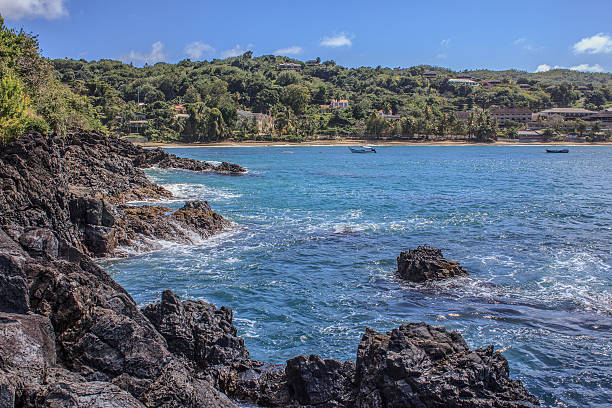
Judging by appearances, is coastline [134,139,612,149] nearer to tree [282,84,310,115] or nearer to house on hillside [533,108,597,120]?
house on hillside [533,108,597,120]

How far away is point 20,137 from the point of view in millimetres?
20016

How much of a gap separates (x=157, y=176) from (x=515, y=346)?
46469 mm

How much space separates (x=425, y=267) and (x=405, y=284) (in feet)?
3.36

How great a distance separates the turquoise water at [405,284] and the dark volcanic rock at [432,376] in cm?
283

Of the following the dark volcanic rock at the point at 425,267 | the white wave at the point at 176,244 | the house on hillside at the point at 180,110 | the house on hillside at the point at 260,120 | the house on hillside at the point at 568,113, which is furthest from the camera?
the house on hillside at the point at 568,113

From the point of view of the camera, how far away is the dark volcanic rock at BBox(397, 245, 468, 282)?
18.6 metres

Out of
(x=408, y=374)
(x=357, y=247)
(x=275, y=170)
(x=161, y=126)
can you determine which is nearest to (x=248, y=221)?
(x=357, y=247)

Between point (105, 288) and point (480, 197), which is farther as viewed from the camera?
point (480, 197)

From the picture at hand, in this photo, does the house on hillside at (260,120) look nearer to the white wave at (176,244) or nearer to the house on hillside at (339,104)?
the house on hillside at (339,104)

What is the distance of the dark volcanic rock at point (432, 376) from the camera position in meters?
8.33

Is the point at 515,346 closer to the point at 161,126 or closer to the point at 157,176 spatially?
→ the point at 157,176

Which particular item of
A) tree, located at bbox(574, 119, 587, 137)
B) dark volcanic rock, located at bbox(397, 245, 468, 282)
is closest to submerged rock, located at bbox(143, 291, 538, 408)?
dark volcanic rock, located at bbox(397, 245, 468, 282)

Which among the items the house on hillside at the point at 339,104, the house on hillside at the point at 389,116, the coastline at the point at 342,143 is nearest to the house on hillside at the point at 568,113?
the coastline at the point at 342,143

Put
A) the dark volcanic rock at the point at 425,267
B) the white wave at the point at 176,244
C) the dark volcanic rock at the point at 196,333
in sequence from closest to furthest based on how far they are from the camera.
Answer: the dark volcanic rock at the point at 196,333 < the dark volcanic rock at the point at 425,267 < the white wave at the point at 176,244
